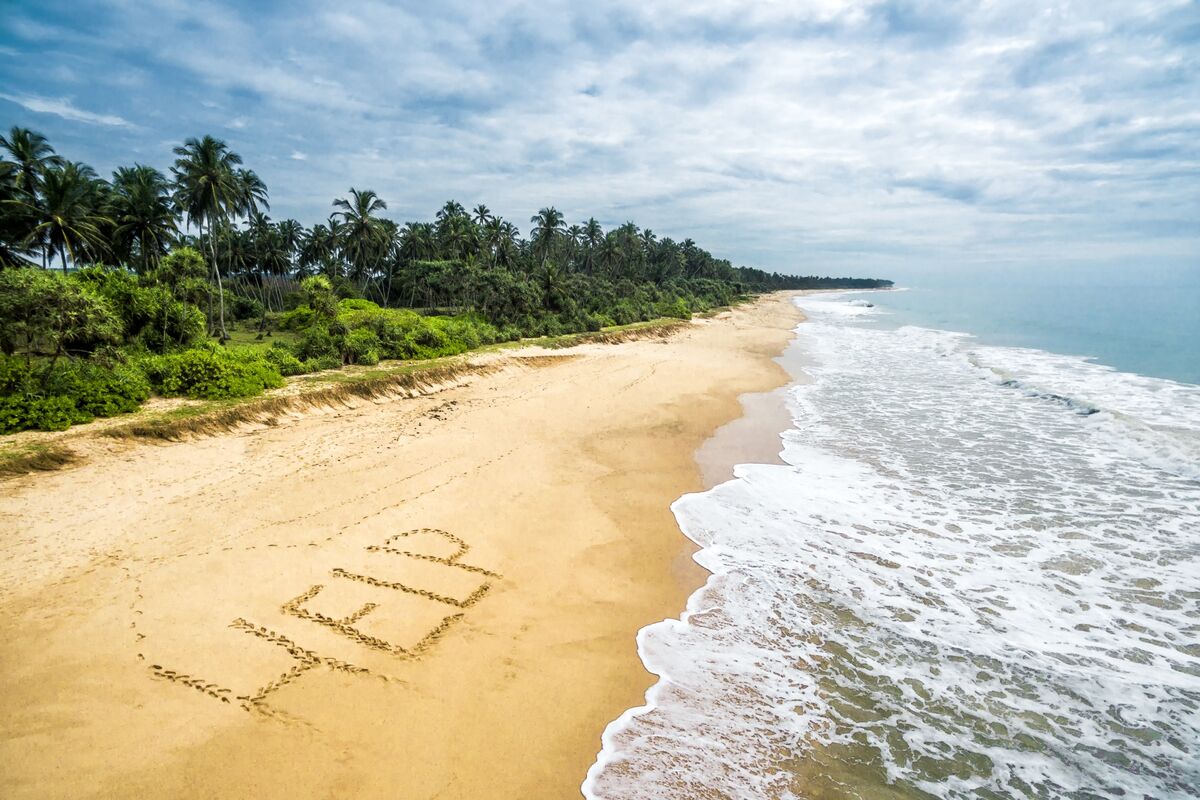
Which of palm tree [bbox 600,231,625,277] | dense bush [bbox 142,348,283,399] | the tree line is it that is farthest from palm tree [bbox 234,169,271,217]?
palm tree [bbox 600,231,625,277]

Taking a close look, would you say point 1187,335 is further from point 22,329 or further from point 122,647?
point 22,329

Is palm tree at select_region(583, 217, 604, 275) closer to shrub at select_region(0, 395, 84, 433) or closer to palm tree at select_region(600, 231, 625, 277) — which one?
palm tree at select_region(600, 231, 625, 277)

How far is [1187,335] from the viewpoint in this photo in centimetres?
4956

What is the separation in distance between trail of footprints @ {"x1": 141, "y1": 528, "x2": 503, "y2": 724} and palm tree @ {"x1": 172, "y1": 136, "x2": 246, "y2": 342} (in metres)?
32.8

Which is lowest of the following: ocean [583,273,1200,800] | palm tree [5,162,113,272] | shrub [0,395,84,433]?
ocean [583,273,1200,800]

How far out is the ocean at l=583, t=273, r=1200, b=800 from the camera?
6.01 meters

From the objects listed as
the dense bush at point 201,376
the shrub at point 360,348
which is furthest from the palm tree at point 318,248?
the dense bush at point 201,376

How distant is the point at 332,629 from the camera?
758 centimetres

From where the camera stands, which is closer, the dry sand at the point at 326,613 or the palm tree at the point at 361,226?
the dry sand at the point at 326,613

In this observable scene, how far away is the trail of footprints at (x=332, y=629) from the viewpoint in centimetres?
631

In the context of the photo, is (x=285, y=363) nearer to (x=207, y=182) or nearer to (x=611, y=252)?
(x=207, y=182)

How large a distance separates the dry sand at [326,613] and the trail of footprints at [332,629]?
0.03 m

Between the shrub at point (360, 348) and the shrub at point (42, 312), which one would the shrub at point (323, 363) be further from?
the shrub at point (42, 312)

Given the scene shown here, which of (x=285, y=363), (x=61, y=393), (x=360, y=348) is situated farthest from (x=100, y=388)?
(x=360, y=348)
